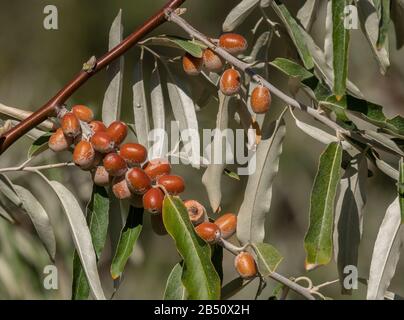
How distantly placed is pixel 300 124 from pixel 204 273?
27 cm

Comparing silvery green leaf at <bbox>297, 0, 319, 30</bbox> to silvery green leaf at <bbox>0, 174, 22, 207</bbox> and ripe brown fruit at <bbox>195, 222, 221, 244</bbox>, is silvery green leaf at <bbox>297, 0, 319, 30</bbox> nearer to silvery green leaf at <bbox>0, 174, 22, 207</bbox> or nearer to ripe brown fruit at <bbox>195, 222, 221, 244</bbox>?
ripe brown fruit at <bbox>195, 222, 221, 244</bbox>

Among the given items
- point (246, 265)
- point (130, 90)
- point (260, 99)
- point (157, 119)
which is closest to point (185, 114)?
point (157, 119)

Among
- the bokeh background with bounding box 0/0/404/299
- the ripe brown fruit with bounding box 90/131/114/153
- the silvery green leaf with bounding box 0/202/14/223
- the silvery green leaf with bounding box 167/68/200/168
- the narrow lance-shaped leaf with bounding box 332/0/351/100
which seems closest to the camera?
the narrow lance-shaped leaf with bounding box 332/0/351/100

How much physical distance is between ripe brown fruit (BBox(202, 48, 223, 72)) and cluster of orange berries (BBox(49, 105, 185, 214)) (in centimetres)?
15

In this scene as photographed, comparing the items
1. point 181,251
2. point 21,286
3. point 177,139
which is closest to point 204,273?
point 181,251

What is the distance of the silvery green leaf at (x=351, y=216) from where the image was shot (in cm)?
106

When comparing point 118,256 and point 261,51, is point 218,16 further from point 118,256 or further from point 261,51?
point 118,256

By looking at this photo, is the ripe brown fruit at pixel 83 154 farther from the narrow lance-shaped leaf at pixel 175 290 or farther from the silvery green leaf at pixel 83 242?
the narrow lance-shaped leaf at pixel 175 290

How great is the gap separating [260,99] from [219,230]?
19cm

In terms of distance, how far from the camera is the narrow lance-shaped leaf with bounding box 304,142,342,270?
3.18 feet

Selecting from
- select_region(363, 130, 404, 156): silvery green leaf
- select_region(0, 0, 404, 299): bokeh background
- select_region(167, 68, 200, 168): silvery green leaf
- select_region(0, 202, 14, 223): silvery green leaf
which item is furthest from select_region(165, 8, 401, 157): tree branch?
select_region(0, 0, 404, 299): bokeh background

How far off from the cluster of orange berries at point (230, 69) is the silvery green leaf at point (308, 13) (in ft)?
0.50

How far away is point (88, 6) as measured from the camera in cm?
245

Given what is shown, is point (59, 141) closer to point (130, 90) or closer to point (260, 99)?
point (260, 99)
